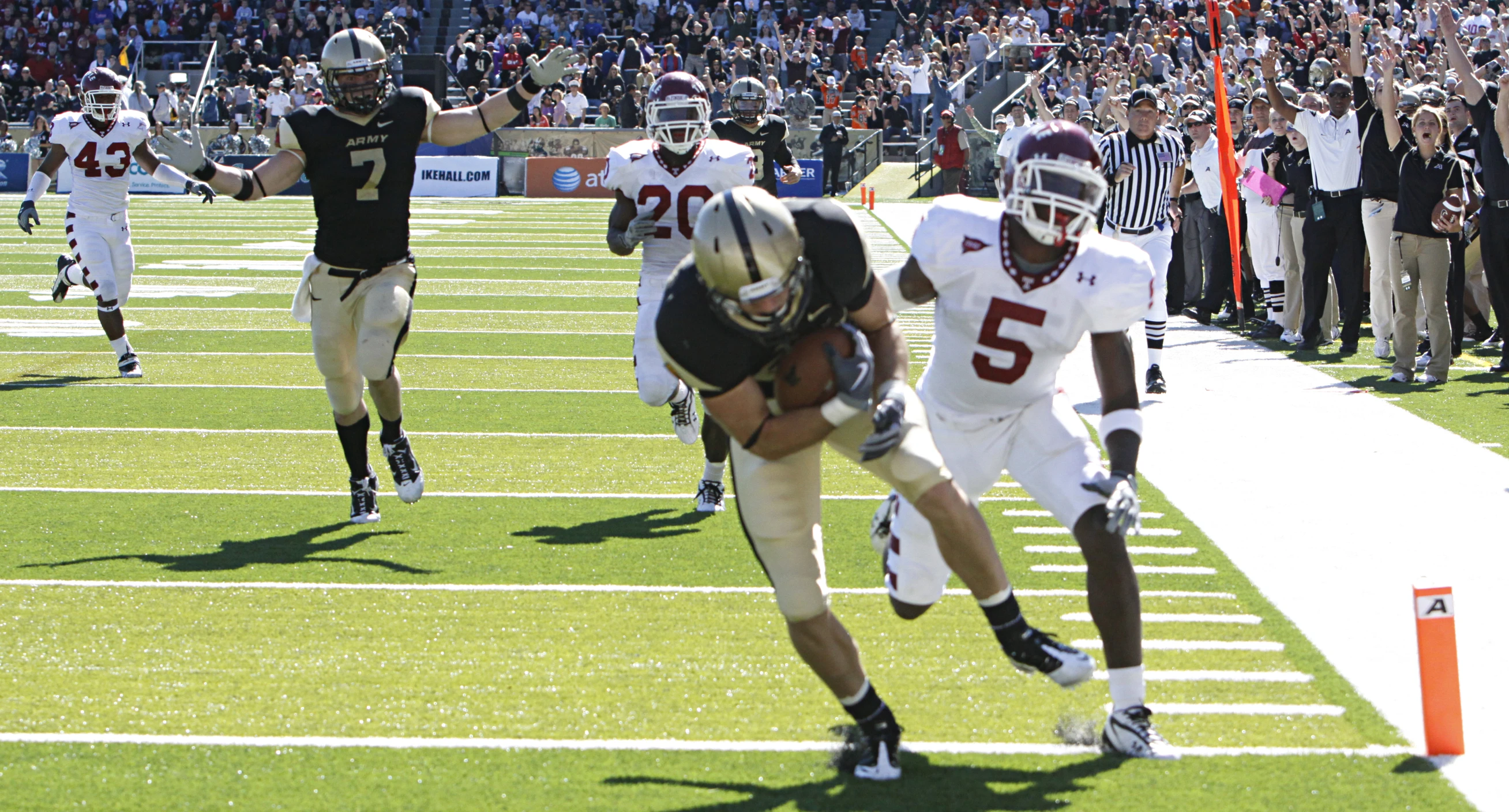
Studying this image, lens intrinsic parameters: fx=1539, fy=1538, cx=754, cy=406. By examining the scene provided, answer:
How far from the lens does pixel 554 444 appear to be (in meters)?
8.05

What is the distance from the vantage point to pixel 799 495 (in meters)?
3.69

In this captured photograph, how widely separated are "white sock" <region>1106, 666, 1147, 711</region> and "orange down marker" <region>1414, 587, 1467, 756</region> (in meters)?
0.64

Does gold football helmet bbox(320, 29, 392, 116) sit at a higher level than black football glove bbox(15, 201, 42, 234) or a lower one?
higher

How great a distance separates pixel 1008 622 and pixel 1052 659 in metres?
0.15

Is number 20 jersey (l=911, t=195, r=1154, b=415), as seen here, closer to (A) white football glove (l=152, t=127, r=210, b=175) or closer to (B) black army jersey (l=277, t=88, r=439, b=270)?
(B) black army jersey (l=277, t=88, r=439, b=270)

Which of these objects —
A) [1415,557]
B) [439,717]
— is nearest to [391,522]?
[439,717]

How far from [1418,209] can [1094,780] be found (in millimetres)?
6654

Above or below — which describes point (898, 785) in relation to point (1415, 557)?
above

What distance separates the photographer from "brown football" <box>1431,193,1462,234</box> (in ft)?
29.2

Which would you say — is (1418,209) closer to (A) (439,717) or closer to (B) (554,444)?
(B) (554,444)

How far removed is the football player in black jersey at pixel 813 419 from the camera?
3.44 metres

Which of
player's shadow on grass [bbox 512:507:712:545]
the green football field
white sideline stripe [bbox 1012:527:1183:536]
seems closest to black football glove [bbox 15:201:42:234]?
the green football field

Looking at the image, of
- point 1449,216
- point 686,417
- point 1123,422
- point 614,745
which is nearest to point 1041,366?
point 1123,422

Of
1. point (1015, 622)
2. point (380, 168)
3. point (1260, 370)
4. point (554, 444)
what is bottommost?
point (1260, 370)
